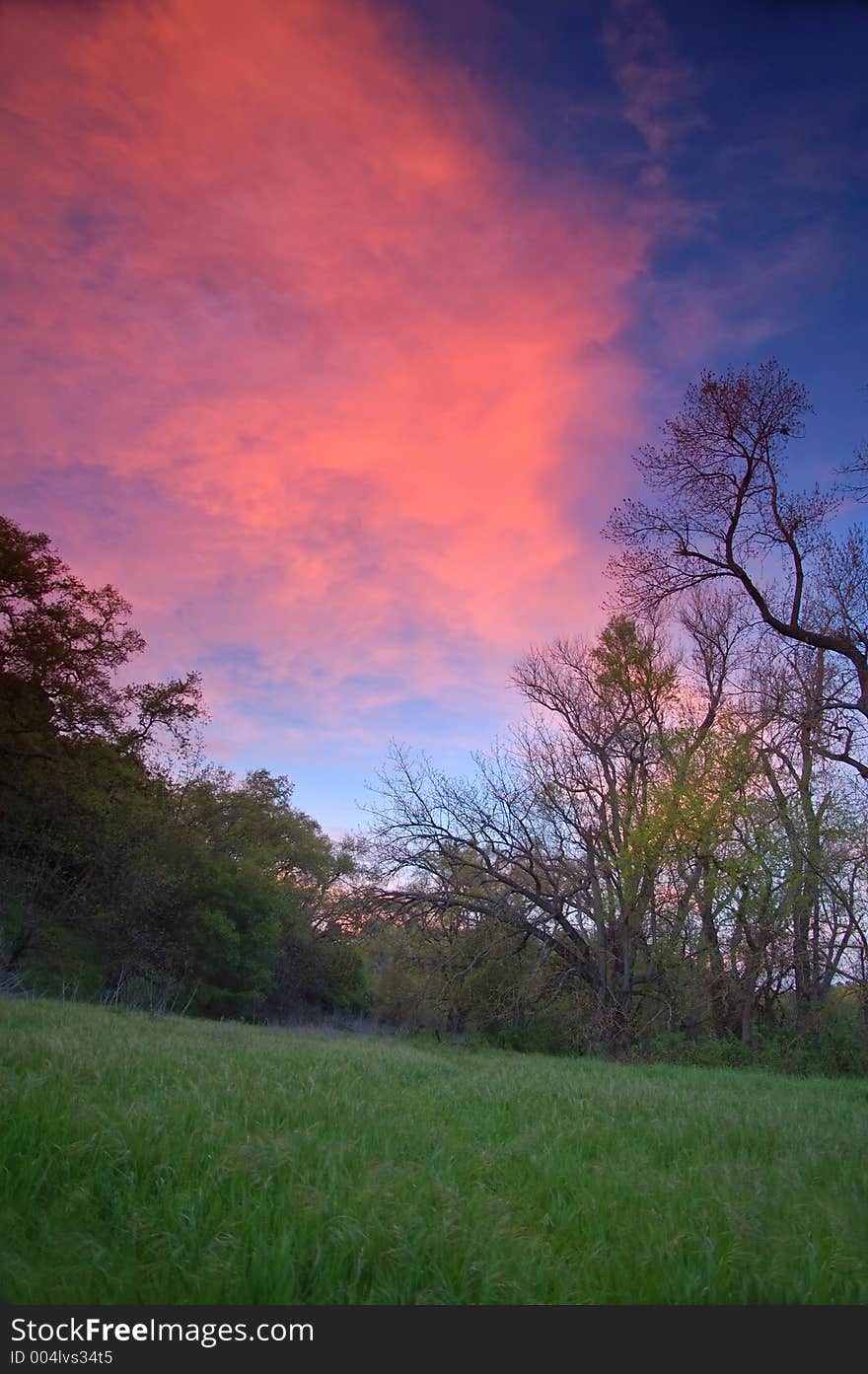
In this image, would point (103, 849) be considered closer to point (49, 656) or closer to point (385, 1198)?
point (49, 656)

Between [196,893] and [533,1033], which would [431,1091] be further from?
[196,893]

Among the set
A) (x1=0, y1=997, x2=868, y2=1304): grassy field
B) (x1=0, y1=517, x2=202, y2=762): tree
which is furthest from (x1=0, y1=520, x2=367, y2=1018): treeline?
(x1=0, y1=997, x2=868, y2=1304): grassy field

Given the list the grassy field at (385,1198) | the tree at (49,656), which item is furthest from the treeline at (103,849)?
the grassy field at (385,1198)

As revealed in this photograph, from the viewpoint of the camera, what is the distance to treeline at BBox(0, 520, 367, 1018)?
26688mm

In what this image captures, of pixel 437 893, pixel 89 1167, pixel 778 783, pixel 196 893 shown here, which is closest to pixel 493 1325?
pixel 89 1167

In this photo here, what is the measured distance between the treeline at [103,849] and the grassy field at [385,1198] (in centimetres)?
1994

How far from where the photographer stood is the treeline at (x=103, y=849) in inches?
1051

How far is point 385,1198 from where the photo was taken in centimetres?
372

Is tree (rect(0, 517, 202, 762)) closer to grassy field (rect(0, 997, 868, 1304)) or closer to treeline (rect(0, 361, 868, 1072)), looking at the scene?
treeline (rect(0, 361, 868, 1072))

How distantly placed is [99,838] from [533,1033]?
18.0m

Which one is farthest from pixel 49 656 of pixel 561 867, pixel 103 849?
pixel 561 867

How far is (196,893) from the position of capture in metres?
32.5

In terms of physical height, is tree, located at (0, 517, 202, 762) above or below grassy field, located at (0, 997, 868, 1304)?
above

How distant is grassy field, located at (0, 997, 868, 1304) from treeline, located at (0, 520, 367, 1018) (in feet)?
65.4
